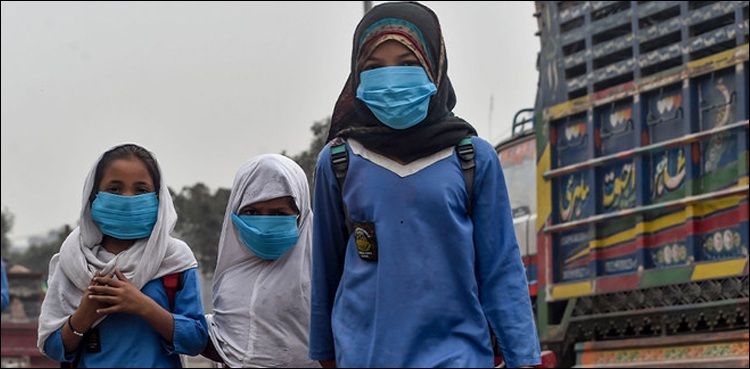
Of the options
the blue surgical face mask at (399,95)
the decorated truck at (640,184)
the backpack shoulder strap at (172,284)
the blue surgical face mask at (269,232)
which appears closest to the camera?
the blue surgical face mask at (399,95)

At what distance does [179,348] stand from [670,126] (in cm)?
901

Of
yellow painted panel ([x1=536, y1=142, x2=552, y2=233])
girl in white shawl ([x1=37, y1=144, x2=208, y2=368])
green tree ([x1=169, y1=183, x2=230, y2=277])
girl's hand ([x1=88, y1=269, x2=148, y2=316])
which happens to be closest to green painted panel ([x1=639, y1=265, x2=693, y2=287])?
yellow painted panel ([x1=536, y1=142, x2=552, y2=233])

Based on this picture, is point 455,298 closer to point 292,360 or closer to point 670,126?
point 292,360

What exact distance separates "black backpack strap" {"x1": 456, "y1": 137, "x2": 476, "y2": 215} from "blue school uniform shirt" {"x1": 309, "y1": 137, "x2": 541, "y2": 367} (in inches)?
0.5

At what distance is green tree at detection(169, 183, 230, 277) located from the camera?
30672 mm

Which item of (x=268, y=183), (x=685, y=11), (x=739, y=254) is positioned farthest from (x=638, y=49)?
(x=268, y=183)

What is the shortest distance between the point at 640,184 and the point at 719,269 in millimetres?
1395

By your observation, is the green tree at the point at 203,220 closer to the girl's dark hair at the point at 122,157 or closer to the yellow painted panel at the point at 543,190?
the yellow painted panel at the point at 543,190

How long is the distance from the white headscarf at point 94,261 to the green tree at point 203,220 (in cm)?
2561

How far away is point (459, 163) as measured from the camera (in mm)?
3883

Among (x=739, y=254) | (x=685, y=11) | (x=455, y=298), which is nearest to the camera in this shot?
(x=455, y=298)

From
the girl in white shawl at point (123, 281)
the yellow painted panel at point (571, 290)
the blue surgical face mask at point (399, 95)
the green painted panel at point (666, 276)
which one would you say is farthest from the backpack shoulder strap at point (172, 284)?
the yellow painted panel at point (571, 290)

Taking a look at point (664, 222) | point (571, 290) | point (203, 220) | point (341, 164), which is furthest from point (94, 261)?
point (203, 220)

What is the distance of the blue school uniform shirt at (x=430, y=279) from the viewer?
12.2 ft
